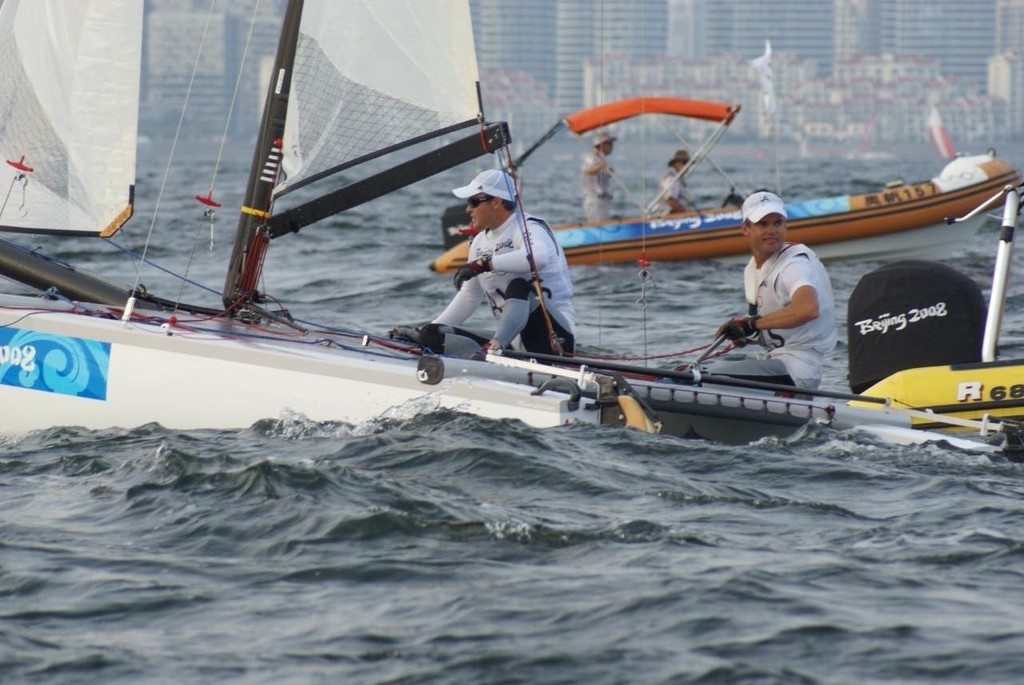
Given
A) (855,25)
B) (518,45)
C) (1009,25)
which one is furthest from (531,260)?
(1009,25)

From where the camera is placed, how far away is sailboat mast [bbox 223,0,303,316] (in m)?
6.96

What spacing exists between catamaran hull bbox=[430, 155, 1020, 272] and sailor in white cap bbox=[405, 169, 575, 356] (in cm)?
844

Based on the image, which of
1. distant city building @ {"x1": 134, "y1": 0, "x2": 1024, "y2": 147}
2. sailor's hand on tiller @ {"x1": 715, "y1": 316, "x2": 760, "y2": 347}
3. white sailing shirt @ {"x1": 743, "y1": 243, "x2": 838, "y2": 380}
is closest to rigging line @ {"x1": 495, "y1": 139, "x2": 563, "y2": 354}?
sailor's hand on tiller @ {"x1": 715, "y1": 316, "x2": 760, "y2": 347}

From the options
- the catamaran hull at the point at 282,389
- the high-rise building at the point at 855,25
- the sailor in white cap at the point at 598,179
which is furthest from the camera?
the high-rise building at the point at 855,25

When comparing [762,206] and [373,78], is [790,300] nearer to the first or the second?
[762,206]

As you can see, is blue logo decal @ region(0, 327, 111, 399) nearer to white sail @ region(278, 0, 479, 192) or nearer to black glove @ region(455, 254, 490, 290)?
white sail @ region(278, 0, 479, 192)

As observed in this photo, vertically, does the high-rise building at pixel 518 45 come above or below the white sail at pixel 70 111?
above

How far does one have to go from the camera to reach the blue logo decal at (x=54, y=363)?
657 centimetres

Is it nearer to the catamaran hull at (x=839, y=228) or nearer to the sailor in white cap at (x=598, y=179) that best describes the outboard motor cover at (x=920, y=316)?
the catamaran hull at (x=839, y=228)

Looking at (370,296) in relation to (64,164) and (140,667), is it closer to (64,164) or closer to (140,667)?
(64,164)

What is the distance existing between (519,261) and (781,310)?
1100 mm

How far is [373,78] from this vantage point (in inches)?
278

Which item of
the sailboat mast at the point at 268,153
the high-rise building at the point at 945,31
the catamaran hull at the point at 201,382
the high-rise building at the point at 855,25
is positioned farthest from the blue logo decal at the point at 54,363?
the high-rise building at the point at 855,25

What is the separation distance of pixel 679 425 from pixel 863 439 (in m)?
0.72
